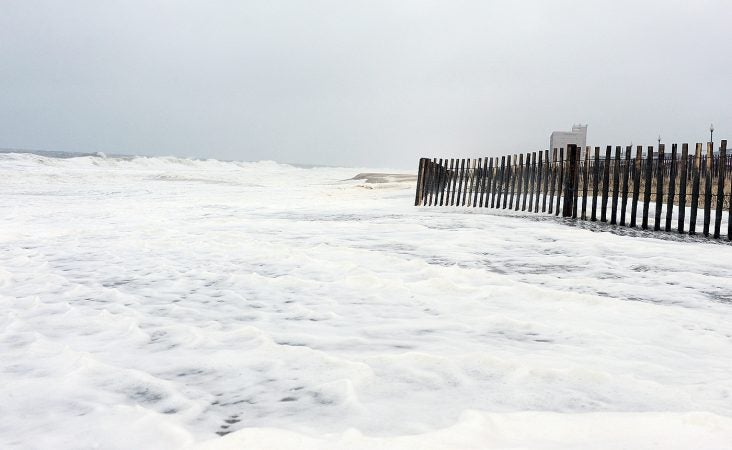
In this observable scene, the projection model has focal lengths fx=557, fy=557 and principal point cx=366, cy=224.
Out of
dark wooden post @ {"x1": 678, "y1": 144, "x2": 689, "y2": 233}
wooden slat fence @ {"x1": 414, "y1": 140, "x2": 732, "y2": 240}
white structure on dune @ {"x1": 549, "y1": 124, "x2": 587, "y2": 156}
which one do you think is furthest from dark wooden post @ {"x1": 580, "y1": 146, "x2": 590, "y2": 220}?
white structure on dune @ {"x1": 549, "y1": 124, "x2": 587, "y2": 156}

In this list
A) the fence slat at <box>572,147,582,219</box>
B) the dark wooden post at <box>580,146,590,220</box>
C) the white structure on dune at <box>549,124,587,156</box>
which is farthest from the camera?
the white structure on dune at <box>549,124,587,156</box>

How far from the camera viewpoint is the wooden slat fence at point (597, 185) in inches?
316

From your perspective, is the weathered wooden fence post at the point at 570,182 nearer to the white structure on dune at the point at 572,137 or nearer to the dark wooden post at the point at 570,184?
the dark wooden post at the point at 570,184

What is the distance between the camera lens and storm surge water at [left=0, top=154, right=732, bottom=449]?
1847mm

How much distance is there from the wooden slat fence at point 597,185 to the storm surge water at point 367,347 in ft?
8.07

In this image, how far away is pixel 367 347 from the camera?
107 inches

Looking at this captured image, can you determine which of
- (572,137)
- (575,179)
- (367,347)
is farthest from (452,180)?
(572,137)

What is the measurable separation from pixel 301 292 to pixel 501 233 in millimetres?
4117

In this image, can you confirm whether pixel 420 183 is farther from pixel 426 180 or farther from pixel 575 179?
pixel 575 179

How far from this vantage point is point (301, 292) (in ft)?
13.3

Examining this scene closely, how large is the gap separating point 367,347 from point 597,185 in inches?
321

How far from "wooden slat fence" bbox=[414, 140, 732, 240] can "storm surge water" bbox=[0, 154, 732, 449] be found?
8.07ft

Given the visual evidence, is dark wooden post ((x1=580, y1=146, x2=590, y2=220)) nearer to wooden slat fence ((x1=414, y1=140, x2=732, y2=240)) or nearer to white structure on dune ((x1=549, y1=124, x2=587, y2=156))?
wooden slat fence ((x1=414, y1=140, x2=732, y2=240))

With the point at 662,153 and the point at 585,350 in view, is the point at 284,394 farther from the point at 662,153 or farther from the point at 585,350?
the point at 662,153
